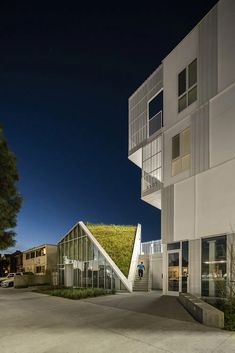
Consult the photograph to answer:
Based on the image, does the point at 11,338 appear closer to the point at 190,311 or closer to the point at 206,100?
the point at 190,311

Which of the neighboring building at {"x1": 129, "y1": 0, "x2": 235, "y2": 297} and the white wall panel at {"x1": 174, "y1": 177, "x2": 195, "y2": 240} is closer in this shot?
the neighboring building at {"x1": 129, "y1": 0, "x2": 235, "y2": 297}

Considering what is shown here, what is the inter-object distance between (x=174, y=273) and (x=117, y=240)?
29.3 feet

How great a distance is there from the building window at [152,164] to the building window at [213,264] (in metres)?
5.54

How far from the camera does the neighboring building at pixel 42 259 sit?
47188 millimetres

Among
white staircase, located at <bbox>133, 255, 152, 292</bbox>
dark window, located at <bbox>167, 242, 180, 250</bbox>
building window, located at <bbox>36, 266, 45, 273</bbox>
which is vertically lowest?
building window, located at <bbox>36, 266, 45, 273</bbox>

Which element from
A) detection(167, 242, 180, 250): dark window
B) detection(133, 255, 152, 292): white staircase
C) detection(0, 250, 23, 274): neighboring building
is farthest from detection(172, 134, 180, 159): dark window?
detection(0, 250, 23, 274): neighboring building

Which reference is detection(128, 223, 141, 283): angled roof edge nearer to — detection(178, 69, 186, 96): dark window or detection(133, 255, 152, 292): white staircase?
detection(133, 255, 152, 292): white staircase

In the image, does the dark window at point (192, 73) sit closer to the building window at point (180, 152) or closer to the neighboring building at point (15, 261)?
the building window at point (180, 152)

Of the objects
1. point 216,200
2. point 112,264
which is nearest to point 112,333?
point 216,200

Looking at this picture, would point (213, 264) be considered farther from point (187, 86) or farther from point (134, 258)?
point (134, 258)

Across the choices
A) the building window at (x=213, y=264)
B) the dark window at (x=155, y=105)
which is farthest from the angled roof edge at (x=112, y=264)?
the dark window at (x=155, y=105)

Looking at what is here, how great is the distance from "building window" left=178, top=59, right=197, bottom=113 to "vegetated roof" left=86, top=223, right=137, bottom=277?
10879mm

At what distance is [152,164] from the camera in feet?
70.6

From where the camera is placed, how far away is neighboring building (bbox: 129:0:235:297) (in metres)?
15.1
